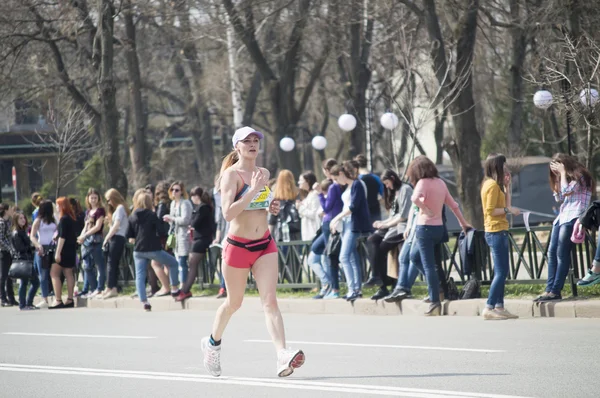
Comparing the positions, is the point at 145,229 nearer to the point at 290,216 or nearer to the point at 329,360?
the point at 290,216

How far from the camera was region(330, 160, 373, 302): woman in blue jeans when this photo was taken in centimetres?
1448

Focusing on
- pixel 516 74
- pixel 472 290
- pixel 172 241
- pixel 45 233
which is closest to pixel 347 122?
pixel 516 74

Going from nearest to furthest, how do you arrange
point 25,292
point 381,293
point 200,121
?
point 381,293, point 25,292, point 200,121

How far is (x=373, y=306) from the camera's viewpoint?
1417 cm

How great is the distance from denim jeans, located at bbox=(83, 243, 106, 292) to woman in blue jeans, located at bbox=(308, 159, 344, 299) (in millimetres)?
4886

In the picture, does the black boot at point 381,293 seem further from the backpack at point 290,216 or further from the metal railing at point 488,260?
the backpack at point 290,216

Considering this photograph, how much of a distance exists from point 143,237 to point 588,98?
24.4 ft

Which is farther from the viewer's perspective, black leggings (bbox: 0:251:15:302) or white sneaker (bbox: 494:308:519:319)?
black leggings (bbox: 0:251:15:302)

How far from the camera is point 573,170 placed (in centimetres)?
1215

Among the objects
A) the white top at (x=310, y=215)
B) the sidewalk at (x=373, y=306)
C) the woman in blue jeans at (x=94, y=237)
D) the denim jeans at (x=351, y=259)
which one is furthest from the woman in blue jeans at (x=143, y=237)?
the denim jeans at (x=351, y=259)

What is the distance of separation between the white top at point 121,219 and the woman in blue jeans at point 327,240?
13.5 feet

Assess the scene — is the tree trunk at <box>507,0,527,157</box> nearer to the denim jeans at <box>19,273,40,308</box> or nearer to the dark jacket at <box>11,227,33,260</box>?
the dark jacket at <box>11,227,33,260</box>

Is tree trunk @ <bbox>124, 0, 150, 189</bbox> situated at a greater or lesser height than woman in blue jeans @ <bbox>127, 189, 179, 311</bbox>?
greater

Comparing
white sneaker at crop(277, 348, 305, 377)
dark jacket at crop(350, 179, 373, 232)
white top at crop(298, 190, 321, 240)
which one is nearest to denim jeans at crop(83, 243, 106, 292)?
white top at crop(298, 190, 321, 240)
